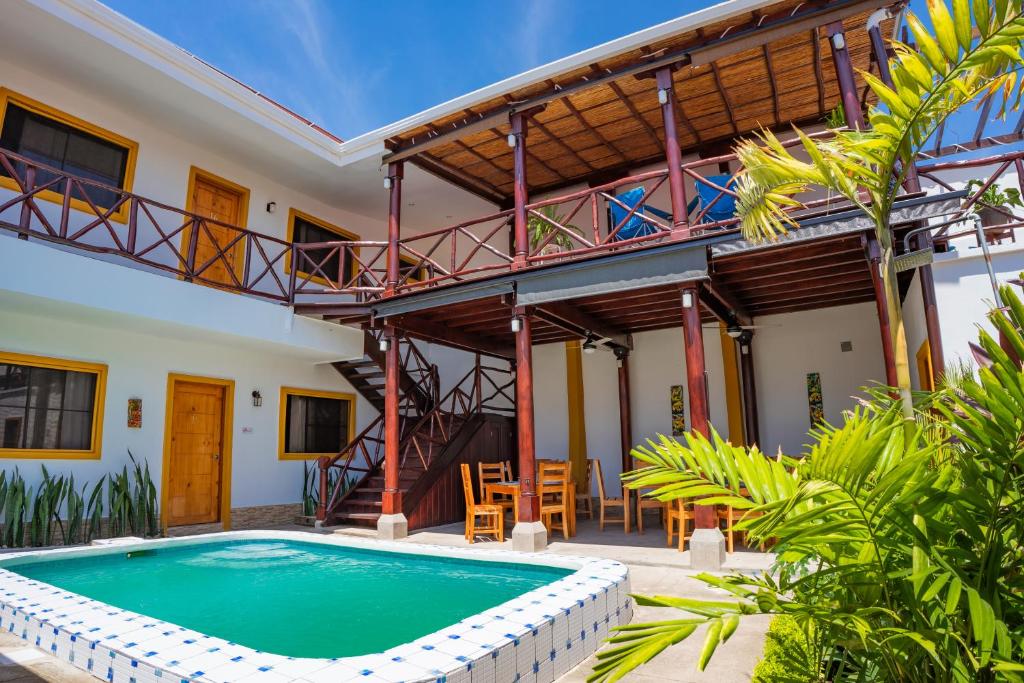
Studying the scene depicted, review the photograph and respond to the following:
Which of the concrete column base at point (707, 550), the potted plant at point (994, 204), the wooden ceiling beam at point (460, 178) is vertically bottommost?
the concrete column base at point (707, 550)

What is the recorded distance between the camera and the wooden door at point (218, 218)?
972 centimetres

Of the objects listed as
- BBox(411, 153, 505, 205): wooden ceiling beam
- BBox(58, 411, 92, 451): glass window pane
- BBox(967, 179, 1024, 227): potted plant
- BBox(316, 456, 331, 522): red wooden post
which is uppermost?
BBox(411, 153, 505, 205): wooden ceiling beam

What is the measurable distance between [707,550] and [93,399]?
776 centimetres

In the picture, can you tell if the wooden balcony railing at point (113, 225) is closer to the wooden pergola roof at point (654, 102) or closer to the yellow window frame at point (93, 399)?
the yellow window frame at point (93, 399)

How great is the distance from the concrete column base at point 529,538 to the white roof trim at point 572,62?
521 centimetres

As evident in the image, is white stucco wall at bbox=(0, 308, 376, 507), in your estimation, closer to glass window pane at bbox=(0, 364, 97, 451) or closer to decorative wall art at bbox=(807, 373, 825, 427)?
glass window pane at bbox=(0, 364, 97, 451)

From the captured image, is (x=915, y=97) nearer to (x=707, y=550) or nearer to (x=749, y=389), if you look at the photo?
(x=707, y=550)

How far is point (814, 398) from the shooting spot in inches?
360

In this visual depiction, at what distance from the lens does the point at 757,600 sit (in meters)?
1.70

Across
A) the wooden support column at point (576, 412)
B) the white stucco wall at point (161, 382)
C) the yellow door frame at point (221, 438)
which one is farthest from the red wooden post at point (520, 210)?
the yellow door frame at point (221, 438)

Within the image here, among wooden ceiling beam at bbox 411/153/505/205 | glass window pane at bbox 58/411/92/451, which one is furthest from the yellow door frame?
wooden ceiling beam at bbox 411/153/505/205

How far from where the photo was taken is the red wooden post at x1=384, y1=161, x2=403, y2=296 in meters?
8.77

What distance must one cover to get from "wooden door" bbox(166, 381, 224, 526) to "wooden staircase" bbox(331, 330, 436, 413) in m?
2.29

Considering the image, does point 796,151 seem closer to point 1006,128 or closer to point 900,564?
point 1006,128
